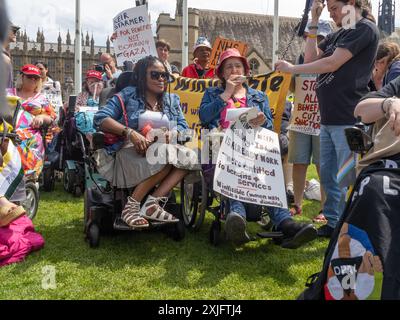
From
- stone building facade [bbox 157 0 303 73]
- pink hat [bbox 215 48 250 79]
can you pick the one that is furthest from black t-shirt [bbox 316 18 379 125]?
stone building facade [bbox 157 0 303 73]

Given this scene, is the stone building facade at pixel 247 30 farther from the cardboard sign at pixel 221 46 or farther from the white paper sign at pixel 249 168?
the white paper sign at pixel 249 168

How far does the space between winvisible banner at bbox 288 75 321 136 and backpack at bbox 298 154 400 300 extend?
287 centimetres

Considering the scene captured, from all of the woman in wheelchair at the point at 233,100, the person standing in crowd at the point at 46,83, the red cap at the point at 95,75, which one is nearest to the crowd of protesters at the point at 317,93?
the woman in wheelchair at the point at 233,100

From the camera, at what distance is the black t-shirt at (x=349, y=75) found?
3.72 m

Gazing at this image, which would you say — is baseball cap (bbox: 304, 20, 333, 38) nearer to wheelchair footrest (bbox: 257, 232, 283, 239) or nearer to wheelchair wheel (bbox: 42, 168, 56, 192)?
wheelchair footrest (bbox: 257, 232, 283, 239)

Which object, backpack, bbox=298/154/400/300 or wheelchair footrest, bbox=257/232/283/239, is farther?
wheelchair footrest, bbox=257/232/283/239

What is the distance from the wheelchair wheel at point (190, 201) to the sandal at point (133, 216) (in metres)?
0.74

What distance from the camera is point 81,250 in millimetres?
3941

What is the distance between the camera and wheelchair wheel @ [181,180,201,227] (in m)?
4.53

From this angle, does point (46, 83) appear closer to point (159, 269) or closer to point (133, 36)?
point (133, 36)

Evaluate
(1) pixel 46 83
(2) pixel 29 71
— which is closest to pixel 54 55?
(1) pixel 46 83

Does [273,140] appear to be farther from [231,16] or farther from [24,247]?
[231,16]
